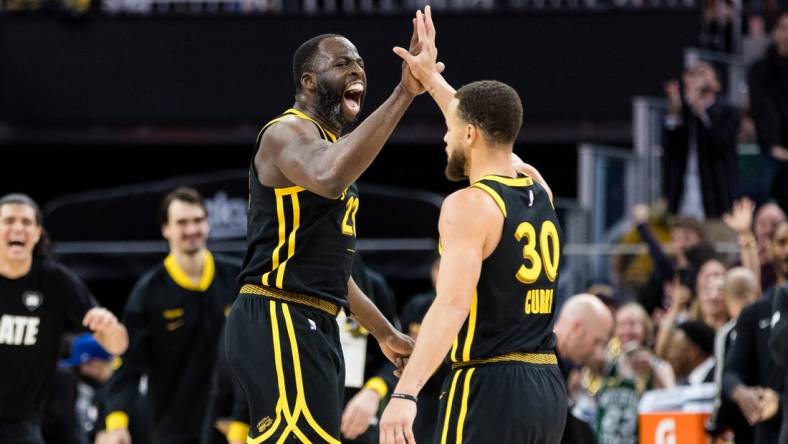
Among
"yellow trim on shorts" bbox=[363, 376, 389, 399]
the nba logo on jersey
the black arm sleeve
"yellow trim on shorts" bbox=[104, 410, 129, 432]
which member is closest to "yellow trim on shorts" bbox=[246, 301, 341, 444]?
"yellow trim on shorts" bbox=[363, 376, 389, 399]

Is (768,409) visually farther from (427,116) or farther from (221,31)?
(221,31)

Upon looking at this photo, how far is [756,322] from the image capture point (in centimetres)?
913

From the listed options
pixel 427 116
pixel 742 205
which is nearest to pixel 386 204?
pixel 427 116

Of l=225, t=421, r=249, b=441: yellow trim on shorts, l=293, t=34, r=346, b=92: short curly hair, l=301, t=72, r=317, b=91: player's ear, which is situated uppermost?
l=293, t=34, r=346, b=92: short curly hair

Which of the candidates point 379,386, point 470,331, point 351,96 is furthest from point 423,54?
point 379,386

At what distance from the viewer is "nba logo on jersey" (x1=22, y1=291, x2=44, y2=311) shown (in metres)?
8.72

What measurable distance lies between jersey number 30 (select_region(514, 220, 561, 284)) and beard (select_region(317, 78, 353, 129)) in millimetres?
959

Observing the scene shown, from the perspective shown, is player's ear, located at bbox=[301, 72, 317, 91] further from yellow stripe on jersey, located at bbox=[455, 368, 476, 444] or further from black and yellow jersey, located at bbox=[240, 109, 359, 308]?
yellow stripe on jersey, located at bbox=[455, 368, 476, 444]

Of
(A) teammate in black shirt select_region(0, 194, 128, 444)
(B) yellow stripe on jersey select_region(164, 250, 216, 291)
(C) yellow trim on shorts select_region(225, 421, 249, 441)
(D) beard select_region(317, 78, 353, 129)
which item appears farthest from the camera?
(B) yellow stripe on jersey select_region(164, 250, 216, 291)

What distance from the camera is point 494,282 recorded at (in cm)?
582

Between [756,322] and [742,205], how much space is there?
7.29 ft

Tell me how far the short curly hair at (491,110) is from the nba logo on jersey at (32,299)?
3.84 meters

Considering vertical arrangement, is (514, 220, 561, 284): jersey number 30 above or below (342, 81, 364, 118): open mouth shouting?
below

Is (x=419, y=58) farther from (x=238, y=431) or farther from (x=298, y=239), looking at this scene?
(x=238, y=431)
